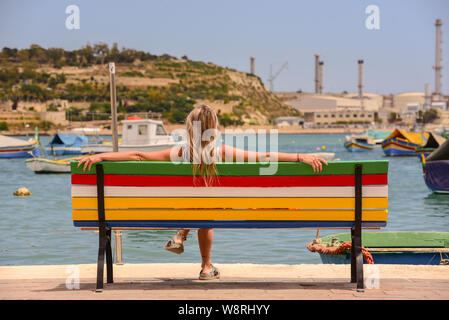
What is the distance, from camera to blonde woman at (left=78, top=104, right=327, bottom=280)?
4.55 m

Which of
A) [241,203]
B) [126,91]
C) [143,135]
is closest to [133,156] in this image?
[241,203]

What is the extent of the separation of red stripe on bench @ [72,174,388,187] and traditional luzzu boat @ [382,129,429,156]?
53.6 m

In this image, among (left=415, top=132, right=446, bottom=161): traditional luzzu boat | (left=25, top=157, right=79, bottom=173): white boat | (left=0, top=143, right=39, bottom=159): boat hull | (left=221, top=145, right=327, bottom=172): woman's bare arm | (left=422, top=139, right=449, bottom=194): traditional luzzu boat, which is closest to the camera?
(left=221, top=145, right=327, bottom=172): woman's bare arm

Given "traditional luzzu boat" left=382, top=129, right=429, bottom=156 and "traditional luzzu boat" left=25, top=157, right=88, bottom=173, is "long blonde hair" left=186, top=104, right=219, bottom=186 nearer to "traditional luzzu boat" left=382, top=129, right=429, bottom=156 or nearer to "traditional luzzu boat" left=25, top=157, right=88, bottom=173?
"traditional luzzu boat" left=25, top=157, right=88, bottom=173

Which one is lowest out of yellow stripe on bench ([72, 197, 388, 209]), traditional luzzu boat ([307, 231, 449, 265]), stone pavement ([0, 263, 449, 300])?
traditional luzzu boat ([307, 231, 449, 265])

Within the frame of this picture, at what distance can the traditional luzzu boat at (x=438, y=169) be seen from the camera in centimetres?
2120

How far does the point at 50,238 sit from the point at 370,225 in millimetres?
11752

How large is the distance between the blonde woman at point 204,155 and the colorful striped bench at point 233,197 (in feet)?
0.21

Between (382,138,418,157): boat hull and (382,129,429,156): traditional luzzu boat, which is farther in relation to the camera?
(382,138,418,157): boat hull

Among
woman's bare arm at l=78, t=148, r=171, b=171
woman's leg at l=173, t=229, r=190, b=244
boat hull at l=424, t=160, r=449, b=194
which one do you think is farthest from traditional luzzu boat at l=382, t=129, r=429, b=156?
woman's bare arm at l=78, t=148, r=171, b=171

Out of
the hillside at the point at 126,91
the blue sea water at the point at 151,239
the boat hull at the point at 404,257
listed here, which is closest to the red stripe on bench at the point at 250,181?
the boat hull at the point at 404,257

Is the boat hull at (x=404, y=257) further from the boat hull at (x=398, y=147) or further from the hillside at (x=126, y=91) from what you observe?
the hillside at (x=126, y=91)

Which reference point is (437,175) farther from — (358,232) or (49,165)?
(49,165)

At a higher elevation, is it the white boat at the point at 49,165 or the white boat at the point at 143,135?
the white boat at the point at 143,135
